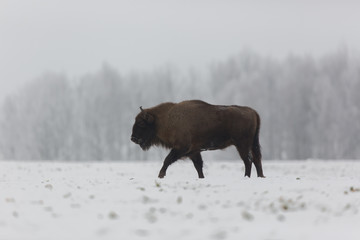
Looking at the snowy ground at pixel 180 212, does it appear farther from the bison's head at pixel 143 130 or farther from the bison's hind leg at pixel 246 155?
the bison's head at pixel 143 130

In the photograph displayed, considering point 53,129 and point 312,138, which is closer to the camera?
point 312,138

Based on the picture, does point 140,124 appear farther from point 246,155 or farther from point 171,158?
point 246,155

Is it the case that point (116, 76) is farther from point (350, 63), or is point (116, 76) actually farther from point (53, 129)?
point (350, 63)

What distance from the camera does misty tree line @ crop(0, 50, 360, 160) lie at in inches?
1751

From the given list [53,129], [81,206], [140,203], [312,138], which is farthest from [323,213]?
[53,129]

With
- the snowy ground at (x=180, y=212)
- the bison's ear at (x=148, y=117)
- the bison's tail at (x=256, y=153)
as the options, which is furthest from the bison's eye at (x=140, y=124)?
the snowy ground at (x=180, y=212)

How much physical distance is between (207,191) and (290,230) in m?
3.12

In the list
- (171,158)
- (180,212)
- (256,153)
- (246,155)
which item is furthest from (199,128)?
(180,212)

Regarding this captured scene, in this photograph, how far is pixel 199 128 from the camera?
12398 mm

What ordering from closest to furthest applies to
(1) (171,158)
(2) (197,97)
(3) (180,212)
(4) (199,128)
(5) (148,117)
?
(3) (180,212)
(1) (171,158)
(4) (199,128)
(5) (148,117)
(2) (197,97)

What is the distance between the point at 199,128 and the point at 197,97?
42.3 m

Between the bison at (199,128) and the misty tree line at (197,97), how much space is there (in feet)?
108

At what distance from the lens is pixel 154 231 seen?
5.95 meters

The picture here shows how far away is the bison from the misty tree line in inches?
1298
